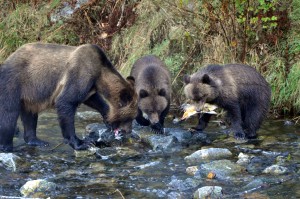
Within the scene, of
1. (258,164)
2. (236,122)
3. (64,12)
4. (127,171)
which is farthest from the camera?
(64,12)

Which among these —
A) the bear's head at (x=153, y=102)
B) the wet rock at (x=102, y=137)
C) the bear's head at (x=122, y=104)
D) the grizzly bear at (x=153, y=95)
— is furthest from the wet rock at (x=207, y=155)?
the bear's head at (x=153, y=102)

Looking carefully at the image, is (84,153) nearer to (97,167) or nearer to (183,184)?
(97,167)

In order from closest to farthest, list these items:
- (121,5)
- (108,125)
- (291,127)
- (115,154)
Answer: (115,154) < (108,125) < (291,127) < (121,5)

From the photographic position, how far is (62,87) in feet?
28.0

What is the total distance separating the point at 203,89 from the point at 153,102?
3.56 ft

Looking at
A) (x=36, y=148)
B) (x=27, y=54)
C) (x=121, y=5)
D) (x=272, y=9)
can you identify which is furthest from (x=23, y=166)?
(x=121, y=5)

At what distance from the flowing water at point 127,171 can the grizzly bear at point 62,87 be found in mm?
428

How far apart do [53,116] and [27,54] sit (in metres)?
2.55

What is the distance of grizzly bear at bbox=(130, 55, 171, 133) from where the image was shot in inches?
396

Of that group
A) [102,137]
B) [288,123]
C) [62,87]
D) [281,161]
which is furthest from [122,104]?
[288,123]

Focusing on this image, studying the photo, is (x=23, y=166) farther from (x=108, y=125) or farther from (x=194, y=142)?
(x=194, y=142)

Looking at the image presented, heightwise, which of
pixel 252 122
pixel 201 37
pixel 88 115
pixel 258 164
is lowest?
pixel 88 115

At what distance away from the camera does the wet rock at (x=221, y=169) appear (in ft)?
23.8

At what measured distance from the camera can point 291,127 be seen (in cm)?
988
